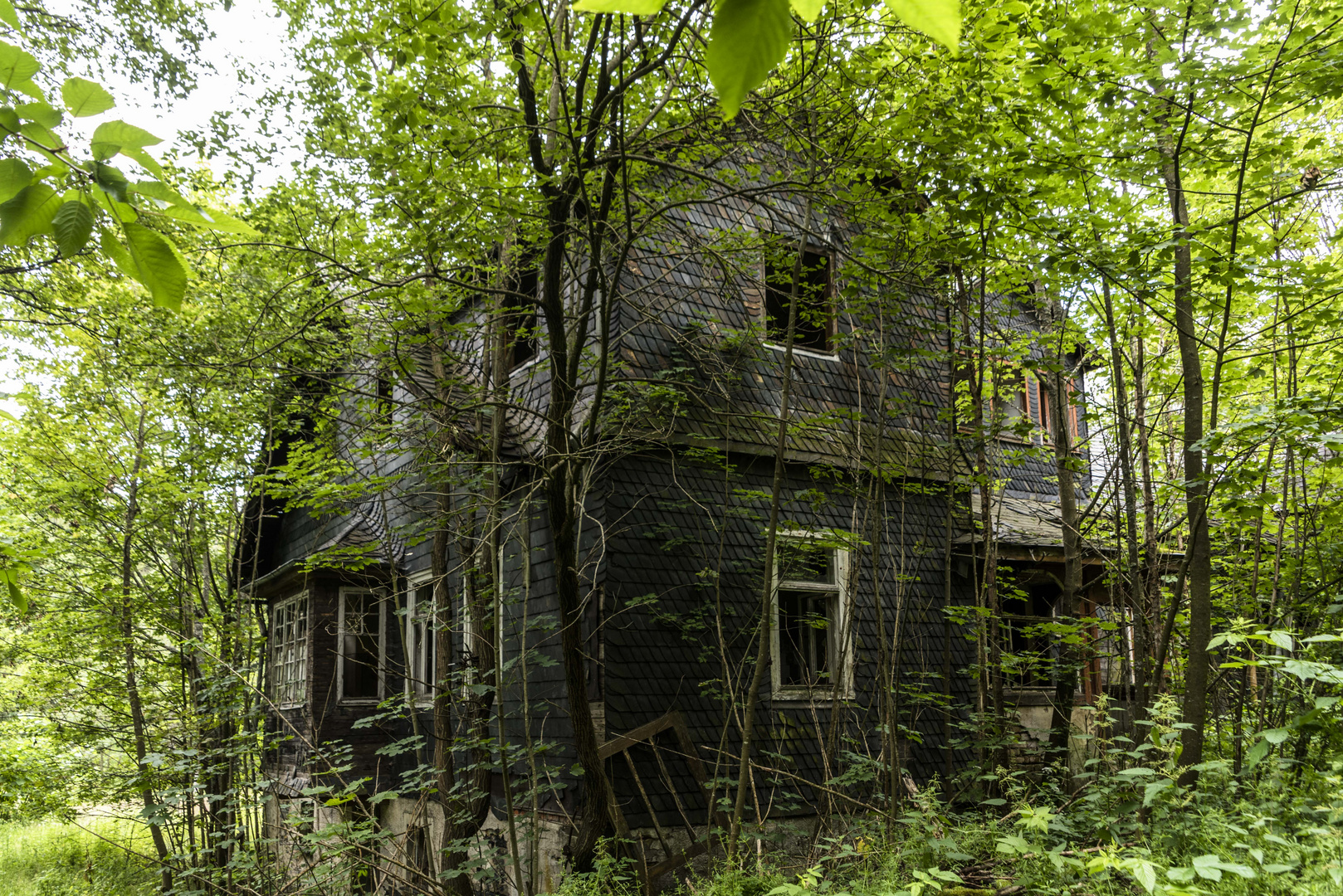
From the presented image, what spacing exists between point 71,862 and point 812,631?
49.8 ft

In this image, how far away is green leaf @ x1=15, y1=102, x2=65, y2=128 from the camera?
177 centimetres

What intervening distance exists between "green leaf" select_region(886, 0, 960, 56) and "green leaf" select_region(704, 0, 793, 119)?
12cm

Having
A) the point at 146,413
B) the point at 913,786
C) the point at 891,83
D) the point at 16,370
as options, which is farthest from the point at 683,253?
the point at 16,370

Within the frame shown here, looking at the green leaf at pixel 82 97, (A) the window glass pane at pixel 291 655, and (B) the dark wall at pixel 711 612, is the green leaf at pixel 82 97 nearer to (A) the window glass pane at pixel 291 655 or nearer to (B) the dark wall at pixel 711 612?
(B) the dark wall at pixel 711 612

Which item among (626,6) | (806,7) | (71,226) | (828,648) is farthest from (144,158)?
(828,648)

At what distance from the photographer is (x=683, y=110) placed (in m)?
6.40

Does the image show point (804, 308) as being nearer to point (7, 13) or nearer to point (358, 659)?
point (358, 659)

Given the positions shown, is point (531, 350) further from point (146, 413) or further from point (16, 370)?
point (16, 370)

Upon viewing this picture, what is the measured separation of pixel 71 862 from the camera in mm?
16234

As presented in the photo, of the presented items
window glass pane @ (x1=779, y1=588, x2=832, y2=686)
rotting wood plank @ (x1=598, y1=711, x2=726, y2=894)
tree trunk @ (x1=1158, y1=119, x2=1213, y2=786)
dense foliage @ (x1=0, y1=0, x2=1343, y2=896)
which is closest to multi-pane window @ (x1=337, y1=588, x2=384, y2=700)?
dense foliage @ (x1=0, y1=0, x2=1343, y2=896)

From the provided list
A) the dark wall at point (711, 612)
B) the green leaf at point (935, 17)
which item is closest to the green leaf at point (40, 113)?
the green leaf at point (935, 17)

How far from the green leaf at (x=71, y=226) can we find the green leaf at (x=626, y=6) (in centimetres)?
123

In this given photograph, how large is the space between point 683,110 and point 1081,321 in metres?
4.27

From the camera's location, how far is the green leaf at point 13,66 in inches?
67.0
